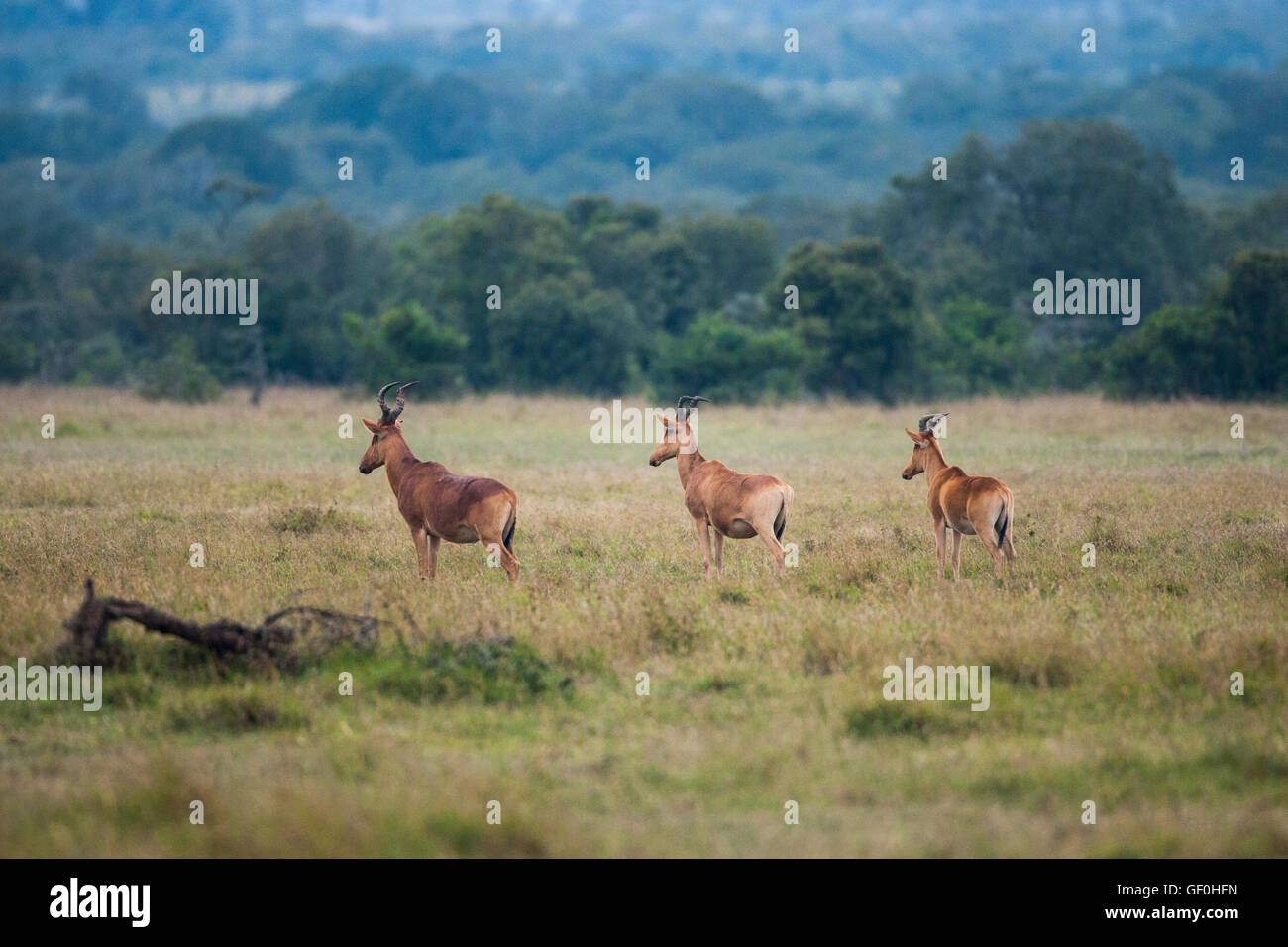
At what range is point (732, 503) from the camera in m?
12.5

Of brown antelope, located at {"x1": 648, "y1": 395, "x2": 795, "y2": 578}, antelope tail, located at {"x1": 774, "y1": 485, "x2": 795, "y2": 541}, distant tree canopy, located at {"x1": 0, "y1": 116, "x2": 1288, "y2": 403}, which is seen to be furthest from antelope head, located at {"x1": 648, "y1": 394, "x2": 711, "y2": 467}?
distant tree canopy, located at {"x1": 0, "y1": 116, "x2": 1288, "y2": 403}

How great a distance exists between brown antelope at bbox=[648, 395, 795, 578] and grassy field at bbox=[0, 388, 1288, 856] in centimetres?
47

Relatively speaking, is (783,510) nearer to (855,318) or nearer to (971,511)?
(971,511)

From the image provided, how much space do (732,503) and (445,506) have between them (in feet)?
9.11

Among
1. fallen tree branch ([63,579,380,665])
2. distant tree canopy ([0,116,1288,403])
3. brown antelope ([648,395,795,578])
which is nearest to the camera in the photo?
fallen tree branch ([63,579,380,665])

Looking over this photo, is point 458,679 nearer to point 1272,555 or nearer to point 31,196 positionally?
point 1272,555

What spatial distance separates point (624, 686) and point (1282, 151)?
14916 cm

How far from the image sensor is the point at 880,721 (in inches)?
318

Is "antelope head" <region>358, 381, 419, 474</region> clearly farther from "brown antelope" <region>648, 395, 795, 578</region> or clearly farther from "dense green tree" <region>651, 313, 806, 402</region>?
"dense green tree" <region>651, 313, 806, 402</region>

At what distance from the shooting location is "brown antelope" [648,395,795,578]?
12367 mm

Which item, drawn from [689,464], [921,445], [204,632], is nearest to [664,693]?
[204,632]

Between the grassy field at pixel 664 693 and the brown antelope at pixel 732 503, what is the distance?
0.47 m

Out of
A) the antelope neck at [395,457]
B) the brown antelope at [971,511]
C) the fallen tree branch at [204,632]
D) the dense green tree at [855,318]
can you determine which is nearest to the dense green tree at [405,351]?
the dense green tree at [855,318]

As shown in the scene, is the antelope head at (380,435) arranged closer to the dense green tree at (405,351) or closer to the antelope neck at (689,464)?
the antelope neck at (689,464)
